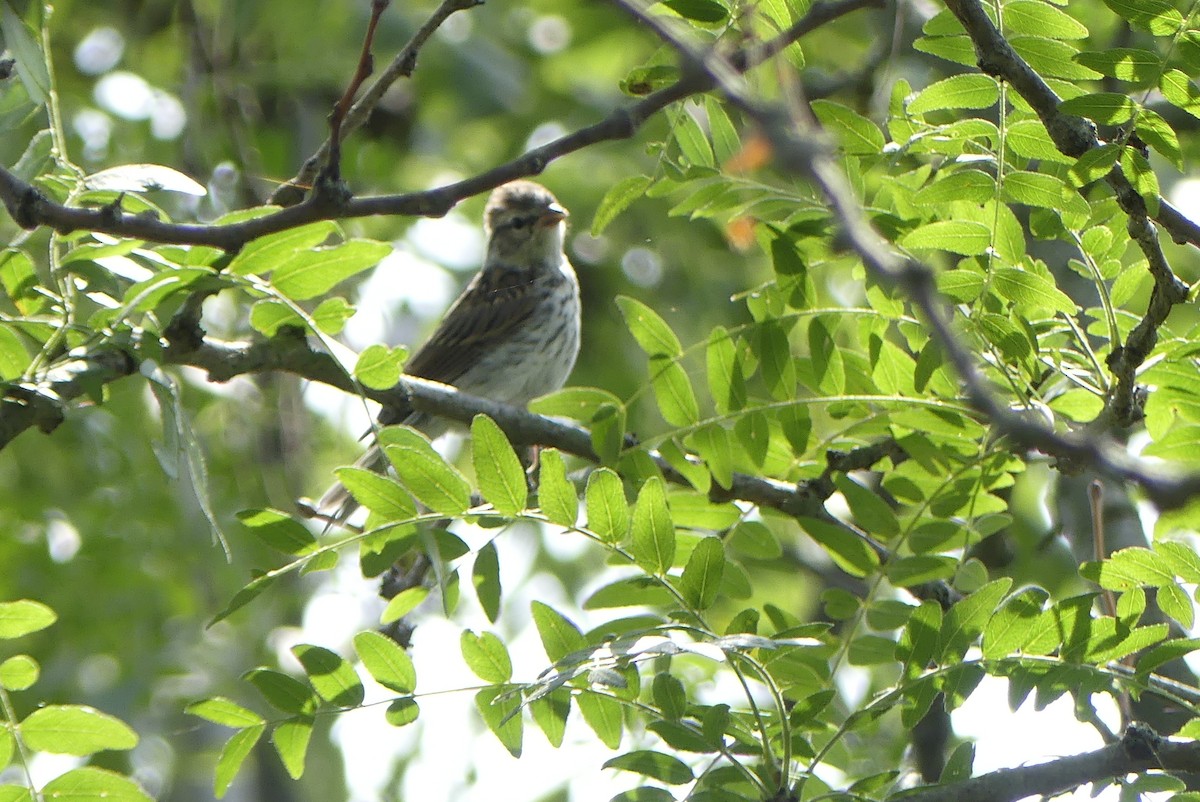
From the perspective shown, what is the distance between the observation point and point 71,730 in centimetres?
261

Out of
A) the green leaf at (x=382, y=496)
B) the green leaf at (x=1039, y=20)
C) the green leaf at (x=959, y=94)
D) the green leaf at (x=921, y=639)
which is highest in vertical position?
the green leaf at (x=1039, y=20)

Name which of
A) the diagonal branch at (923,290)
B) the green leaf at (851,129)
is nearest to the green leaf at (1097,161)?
the green leaf at (851,129)

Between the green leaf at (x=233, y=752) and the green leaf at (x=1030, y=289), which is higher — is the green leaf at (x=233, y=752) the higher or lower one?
the lower one

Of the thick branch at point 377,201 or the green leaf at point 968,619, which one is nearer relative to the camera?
the thick branch at point 377,201

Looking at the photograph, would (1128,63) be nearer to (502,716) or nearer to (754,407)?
(754,407)

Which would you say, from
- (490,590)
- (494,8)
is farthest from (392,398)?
(494,8)

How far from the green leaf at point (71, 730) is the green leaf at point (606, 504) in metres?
0.96

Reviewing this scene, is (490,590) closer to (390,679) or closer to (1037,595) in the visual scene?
(390,679)

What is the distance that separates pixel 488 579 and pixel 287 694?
0.46 metres

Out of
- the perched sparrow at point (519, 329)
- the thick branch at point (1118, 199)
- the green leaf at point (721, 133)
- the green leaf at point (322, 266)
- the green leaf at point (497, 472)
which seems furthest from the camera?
the perched sparrow at point (519, 329)

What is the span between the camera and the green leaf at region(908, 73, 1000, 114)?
2.69 metres

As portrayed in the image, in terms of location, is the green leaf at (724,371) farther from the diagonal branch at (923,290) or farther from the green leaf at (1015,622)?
the diagonal branch at (923,290)

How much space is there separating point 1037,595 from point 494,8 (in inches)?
286

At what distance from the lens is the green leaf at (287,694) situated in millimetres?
2600
